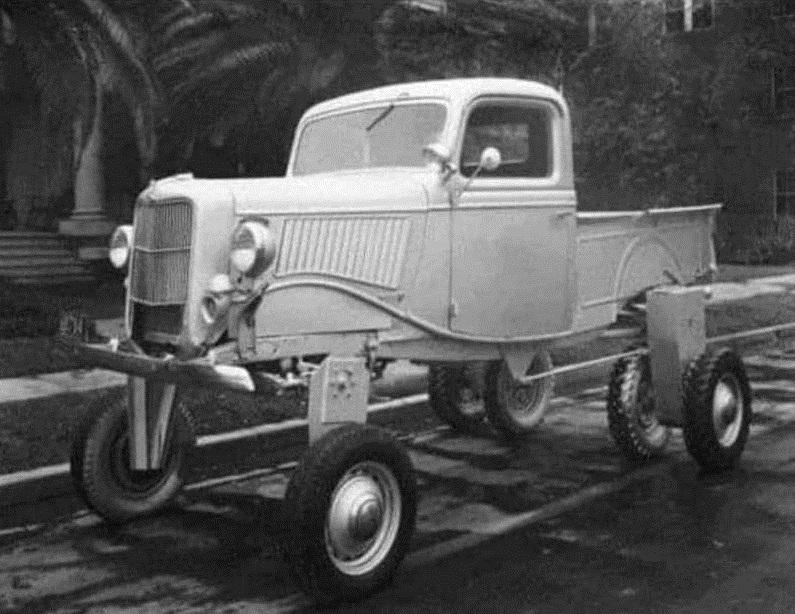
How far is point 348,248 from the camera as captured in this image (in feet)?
18.2

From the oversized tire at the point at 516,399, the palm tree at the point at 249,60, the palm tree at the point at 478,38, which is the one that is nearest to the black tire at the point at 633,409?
the oversized tire at the point at 516,399

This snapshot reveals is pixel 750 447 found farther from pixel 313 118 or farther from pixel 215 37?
pixel 215 37

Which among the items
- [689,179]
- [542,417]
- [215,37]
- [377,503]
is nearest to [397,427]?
[542,417]

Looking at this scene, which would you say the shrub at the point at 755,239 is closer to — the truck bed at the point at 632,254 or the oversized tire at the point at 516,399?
the oversized tire at the point at 516,399

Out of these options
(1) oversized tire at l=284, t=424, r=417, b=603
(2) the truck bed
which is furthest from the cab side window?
(1) oversized tire at l=284, t=424, r=417, b=603

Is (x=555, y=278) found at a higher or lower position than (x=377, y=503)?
higher

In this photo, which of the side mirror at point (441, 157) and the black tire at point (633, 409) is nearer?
the side mirror at point (441, 157)

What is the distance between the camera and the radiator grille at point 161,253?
5.25 m

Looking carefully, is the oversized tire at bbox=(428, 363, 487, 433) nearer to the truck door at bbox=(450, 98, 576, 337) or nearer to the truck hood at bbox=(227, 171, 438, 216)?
the truck door at bbox=(450, 98, 576, 337)

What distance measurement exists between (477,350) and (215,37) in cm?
812

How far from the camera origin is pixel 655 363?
23.1 feet

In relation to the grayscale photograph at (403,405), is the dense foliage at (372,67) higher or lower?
higher

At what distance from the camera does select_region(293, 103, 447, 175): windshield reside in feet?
20.7

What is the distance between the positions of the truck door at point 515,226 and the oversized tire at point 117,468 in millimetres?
1665
